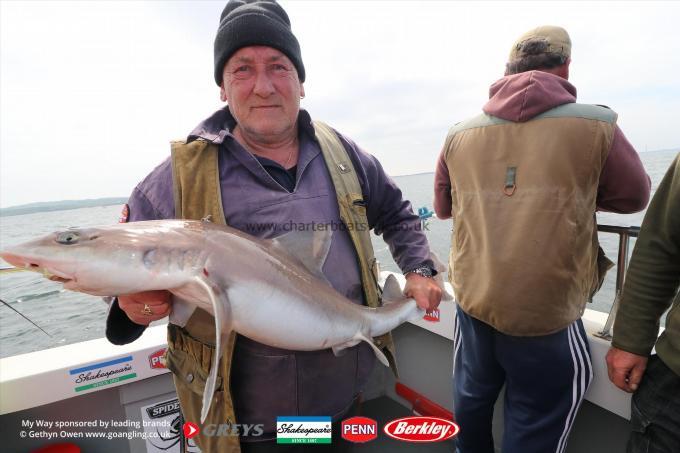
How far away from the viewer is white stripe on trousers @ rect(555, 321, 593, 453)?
2002 mm

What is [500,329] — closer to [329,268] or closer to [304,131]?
[329,268]

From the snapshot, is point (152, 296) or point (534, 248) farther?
point (534, 248)

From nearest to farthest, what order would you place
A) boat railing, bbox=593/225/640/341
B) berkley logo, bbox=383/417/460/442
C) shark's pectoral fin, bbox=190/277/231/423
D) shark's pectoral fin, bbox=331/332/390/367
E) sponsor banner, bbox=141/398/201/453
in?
shark's pectoral fin, bbox=190/277/231/423 → shark's pectoral fin, bbox=331/332/390/367 → boat railing, bbox=593/225/640/341 → sponsor banner, bbox=141/398/201/453 → berkley logo, bbox=383/417/460/442

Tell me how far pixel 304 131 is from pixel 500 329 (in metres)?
1.52

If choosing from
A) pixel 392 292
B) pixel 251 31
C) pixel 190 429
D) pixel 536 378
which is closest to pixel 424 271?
pixel 392 292

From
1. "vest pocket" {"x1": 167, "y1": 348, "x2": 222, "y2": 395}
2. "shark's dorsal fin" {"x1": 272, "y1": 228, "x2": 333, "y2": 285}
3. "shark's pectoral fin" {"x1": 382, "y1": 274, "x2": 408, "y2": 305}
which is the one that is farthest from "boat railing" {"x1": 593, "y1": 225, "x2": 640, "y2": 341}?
"vest pocket" {"x1": 167, "y1": 348, "x2": 222, "y2": 395}

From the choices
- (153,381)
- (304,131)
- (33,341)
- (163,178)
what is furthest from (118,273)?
(33,341)

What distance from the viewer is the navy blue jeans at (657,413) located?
1.46 meters

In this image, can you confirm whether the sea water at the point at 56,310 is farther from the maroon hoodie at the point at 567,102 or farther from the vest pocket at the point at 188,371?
the vest pocket at the point at 188,371

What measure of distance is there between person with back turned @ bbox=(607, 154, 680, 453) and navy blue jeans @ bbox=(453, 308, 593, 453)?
24 cm

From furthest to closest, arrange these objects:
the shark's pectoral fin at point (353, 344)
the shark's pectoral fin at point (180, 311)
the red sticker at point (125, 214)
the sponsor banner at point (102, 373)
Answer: the sponsor banner at point (102, 373)
the shark's pectoral fin at point (353, 344)
the red sticker at point (125, 214)
the shark's pectoral fin at point (180, 311)

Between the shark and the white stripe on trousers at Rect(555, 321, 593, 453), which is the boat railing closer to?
the white stripe on trousers at Rect(555, 321, 593, 453)

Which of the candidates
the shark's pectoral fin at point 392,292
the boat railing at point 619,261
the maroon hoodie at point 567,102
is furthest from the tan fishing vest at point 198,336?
the boat railing at point 619,261

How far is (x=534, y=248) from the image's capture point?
1906 millimetres
